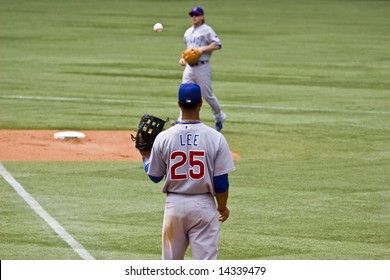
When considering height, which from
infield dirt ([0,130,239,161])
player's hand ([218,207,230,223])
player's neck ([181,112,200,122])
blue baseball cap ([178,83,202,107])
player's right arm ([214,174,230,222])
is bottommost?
infield dirt ([0,130,239,161])

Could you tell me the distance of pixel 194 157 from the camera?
827 centimetres

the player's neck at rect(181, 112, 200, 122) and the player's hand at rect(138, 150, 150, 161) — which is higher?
the player's neck at rect(181, 112, 200, 122)

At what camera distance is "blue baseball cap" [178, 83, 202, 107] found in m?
8.24

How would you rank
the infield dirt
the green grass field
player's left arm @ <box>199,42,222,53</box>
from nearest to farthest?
the green grass field < the infield dirt < player's left arm @ <box>199,42,222,53</box>

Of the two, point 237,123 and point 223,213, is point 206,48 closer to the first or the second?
point 237,123

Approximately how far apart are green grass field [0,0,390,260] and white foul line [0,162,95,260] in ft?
0.25

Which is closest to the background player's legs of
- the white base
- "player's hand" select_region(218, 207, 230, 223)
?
the white base

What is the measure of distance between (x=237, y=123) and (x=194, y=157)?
39.2 ft

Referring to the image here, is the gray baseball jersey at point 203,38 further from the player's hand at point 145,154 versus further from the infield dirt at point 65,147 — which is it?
the player's hand at point 145,154

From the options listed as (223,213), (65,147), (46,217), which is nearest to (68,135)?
(65,147)

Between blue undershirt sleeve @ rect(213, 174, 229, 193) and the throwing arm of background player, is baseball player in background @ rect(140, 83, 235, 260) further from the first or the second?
the throwing arm of background player

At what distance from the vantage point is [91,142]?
1766 centimetres

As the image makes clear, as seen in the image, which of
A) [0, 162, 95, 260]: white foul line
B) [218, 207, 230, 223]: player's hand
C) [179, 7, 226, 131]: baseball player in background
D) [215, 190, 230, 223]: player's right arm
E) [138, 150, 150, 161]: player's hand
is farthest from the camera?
[179, 7, 226, 131]: baseball player in background

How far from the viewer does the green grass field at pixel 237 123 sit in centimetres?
1168
